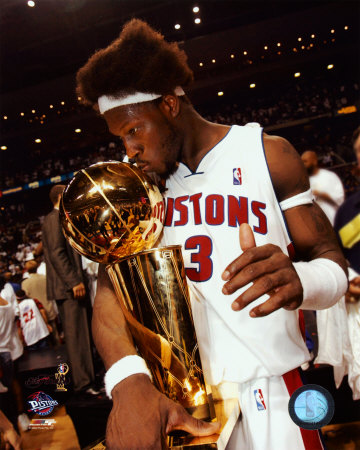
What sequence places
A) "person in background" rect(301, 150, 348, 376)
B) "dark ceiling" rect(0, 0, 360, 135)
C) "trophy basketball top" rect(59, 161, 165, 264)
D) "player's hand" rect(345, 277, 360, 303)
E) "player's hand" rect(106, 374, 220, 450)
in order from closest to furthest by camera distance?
"player's hand" rect(106, 374, 220, 450), "trophy basketball top" rect(59, 161, 165, 264), "player's hand" rect(345, 277, 360, 303), "person in background" rect(301, 150, 348, 376), "dark ceiling" rect(0, 0, 360, 135)

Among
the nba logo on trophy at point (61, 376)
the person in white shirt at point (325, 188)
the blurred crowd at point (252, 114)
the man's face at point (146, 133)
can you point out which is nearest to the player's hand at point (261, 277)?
the man's face at point (146, 133)

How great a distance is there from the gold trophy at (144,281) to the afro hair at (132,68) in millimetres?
336

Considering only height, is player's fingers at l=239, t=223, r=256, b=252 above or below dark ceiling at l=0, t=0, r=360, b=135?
below

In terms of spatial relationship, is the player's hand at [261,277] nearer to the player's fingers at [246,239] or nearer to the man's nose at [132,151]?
the player's fingers at [246,239]

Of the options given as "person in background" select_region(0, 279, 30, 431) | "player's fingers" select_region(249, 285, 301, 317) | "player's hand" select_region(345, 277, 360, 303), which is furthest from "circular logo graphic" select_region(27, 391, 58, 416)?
"player's hand" select_region(345, 277, 360, 303)

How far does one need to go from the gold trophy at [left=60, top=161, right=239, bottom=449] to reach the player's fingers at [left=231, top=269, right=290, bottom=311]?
0.58ft

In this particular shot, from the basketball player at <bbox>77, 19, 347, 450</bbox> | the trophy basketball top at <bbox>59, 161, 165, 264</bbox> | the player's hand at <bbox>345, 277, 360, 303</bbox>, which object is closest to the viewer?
the trophy basketball top at <bbox>59, 161, 165, 264</bbox>

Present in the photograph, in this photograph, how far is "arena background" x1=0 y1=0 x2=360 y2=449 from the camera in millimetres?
11016

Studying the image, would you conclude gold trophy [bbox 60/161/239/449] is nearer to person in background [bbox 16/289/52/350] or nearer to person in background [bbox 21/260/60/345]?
person in background [bbox 16/289/52/350]

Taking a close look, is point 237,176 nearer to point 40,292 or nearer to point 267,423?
point 267,423

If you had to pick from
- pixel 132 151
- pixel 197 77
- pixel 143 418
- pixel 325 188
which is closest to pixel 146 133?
pixel 132 151

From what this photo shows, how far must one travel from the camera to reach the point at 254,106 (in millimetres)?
A: 15344

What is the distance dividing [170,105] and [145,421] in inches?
34.2

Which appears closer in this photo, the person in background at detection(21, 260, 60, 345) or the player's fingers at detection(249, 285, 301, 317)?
the player's fingers at detection(249, 285, 301, 317)
